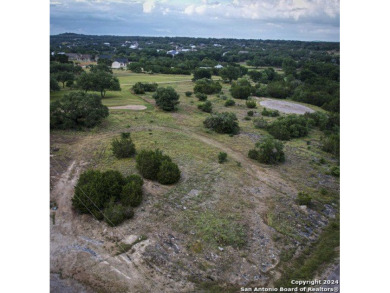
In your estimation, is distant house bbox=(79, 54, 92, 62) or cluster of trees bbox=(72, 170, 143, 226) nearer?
cluster of trees bbox=(72, 170, 143, 226)

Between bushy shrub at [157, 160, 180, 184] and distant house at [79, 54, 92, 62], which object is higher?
distant house at [79, 54, 92, 62]

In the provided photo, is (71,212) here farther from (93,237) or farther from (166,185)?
(166,185)

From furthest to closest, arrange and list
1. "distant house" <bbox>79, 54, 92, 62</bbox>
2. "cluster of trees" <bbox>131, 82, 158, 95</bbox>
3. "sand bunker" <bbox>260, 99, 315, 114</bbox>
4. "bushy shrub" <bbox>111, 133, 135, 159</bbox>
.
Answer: "distant house" <bbox>79, 54, 92, 62</bbox> < "sand bunker" <bbox>260, 99, 315, 114</bbox> < "cluster of trees" <bbox>131, 82, 158, 95</bbox> < "bushy shrub" <bbox>111, 133, 135, 159</bbox>

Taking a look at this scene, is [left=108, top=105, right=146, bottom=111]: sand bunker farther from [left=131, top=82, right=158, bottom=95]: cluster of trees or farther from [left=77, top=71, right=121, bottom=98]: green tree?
[left=131, top=82, right=158, bottom=95]: cluster of trees

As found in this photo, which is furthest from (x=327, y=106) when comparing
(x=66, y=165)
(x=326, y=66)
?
(x=66, y=165)

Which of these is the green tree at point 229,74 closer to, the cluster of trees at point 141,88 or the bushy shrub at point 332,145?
the cluster of trees at point 141,88

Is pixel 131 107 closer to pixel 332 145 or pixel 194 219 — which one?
pixel 332 145

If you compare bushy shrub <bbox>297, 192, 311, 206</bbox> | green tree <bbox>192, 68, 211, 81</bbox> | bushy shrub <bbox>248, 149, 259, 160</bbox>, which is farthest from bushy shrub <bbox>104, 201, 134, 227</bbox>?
green tree <bbox>192, 68, 211, 81</bbox>
